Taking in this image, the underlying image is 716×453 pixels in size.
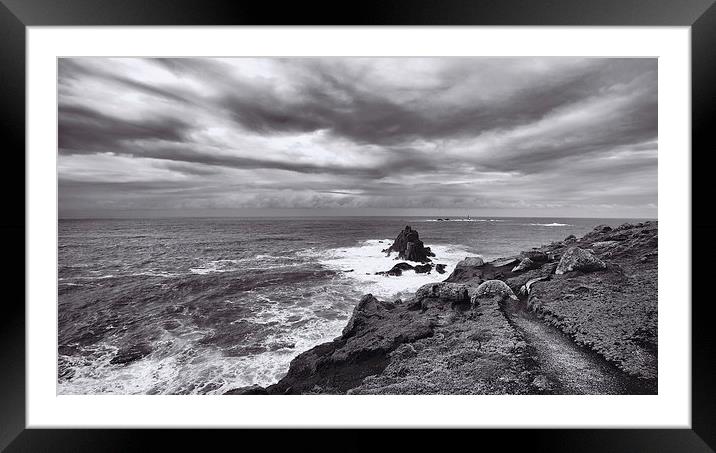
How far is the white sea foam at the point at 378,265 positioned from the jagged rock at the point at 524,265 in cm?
122

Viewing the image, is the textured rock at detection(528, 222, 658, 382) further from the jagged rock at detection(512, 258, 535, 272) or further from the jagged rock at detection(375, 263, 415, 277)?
the jagged rock at detection(375, 263, 415, 277)

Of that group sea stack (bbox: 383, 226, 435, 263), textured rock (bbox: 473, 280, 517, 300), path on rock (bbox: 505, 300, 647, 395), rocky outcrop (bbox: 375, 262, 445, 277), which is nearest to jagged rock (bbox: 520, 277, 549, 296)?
textured rock (bbox: 473, 280, 517, 300)

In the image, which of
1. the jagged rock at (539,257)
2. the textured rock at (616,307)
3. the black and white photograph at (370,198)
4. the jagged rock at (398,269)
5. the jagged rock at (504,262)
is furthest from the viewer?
the jagged rock at (398,269)

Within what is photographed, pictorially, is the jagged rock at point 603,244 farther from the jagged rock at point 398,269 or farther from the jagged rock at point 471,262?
the jagged rock at point 398,269

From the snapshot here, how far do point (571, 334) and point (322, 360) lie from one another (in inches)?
116

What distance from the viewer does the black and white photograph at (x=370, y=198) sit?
8.95 feet

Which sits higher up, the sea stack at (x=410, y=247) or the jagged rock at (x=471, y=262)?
the sea stack at (x=410, y=247)

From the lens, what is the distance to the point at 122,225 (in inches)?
219
